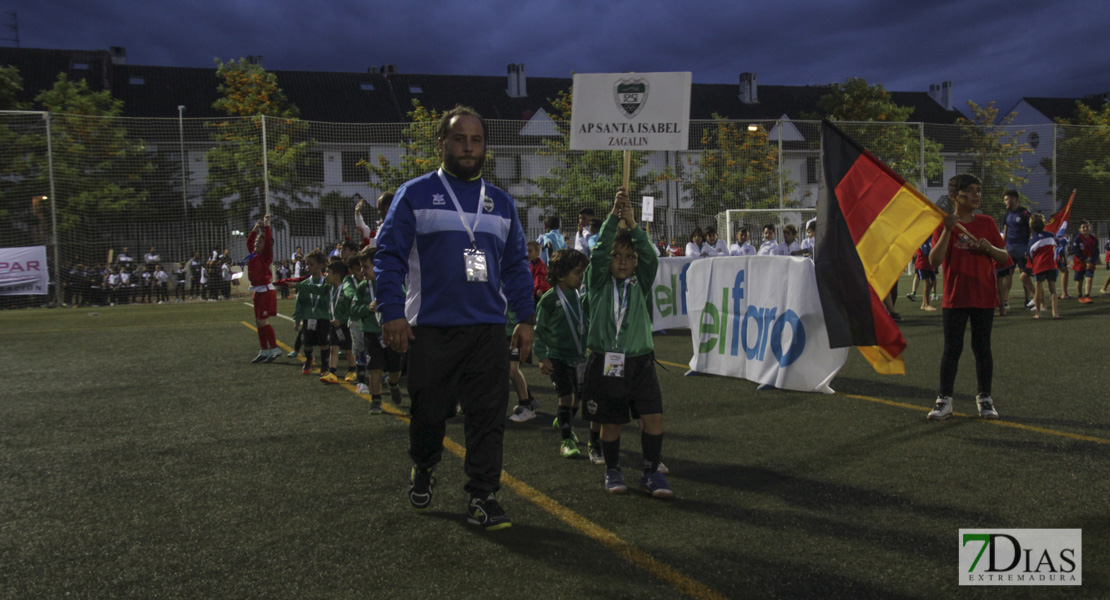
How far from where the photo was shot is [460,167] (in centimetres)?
413

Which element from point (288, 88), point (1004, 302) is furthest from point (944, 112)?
point (1004, 302)

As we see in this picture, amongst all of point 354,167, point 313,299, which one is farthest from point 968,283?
point 354,167

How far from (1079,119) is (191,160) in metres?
61.5

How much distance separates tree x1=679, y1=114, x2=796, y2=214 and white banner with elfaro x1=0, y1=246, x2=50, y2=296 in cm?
2094

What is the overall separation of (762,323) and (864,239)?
103 inches

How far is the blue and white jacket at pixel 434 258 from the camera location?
156 inches

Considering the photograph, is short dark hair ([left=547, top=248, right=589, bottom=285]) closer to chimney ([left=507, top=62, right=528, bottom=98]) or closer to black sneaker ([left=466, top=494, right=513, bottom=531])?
black sneaker ([left=466, top=494, right=513, bottom=531])

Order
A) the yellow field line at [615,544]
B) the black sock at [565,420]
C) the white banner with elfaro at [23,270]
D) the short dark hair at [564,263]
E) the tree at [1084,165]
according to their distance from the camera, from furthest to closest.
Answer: the tree at [1084,165], the white banner with elfaro at [23,270], the short dark hair at [564,263], the black sock at [565,420], the yellow field line at [615,544]

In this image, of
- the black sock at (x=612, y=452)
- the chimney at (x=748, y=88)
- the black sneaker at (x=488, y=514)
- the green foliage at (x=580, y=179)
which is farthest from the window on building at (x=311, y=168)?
the chimney at (x=748, y=88)

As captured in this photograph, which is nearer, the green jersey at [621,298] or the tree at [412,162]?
the green jersey at [621,298]

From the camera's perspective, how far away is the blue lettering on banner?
813 centimetres

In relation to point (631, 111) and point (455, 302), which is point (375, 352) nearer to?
point (631, 111)

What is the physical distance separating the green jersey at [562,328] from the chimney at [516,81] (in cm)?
5001

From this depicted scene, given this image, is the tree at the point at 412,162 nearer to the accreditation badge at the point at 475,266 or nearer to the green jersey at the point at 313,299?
the green jersey at the point at 313,299
